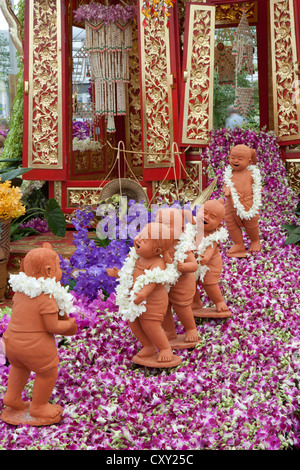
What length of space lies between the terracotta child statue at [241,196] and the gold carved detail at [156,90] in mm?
2212

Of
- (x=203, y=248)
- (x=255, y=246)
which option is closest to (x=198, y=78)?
(x=255, y=246)

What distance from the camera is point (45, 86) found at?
6.93 metres

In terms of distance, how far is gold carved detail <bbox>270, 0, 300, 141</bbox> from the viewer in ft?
20.6

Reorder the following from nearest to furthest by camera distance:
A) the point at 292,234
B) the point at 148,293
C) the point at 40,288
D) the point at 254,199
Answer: the point at 40,288
the point at 148,293
the point at 254,199
the point at 292,234

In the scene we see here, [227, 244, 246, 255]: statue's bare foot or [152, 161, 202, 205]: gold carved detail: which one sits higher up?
[152, 161, 202, 205]: gold carved detail

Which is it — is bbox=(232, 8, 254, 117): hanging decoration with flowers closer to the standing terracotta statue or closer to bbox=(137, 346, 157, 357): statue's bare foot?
the standing terracotta statue

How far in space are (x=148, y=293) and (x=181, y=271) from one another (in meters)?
0.29

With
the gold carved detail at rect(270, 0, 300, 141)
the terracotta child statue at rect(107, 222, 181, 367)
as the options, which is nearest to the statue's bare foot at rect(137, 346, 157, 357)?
the terracotta child statue at rect(107, 222, 181, 367)

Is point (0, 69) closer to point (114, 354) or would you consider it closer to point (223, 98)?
point (223, 98)

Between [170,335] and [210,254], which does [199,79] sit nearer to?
[210,254]

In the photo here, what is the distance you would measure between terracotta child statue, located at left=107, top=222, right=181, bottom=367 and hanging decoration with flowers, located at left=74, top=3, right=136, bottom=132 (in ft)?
16.3

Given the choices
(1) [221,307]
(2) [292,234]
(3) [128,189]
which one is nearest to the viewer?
(1) [221,307]

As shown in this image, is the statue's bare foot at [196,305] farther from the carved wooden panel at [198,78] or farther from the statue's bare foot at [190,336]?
the carved wooden panel at [198,78]
